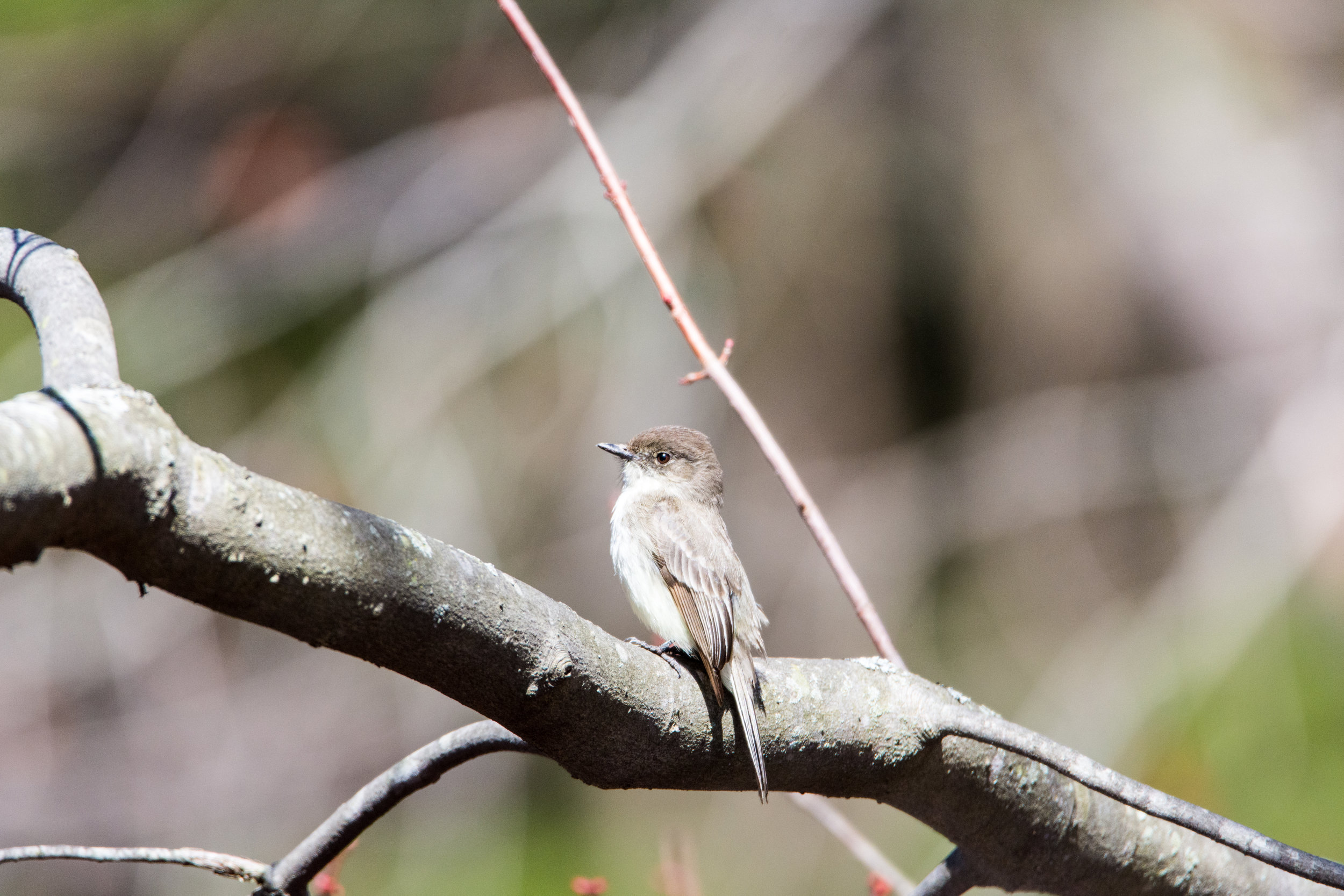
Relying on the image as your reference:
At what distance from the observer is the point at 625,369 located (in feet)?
19.4

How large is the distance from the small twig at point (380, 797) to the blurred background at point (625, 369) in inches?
137

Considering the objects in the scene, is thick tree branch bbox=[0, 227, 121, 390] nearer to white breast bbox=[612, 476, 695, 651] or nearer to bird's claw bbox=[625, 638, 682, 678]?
bird's claw bbox=[625, 638, 682, 678]

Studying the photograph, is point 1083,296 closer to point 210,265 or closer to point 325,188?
point 325,188

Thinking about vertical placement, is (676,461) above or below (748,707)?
above

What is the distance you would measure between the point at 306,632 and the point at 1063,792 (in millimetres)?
1614

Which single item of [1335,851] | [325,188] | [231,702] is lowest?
[1335,851]

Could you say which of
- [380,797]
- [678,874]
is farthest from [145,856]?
[678,874]

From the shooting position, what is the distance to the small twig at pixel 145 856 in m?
1.85

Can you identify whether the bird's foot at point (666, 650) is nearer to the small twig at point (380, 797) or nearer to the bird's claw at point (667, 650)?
the bird's claw at point (667, 650)

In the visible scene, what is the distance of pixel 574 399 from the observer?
6.30 meters

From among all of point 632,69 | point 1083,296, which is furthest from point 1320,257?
point 632,69

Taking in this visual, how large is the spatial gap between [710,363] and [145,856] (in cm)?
137

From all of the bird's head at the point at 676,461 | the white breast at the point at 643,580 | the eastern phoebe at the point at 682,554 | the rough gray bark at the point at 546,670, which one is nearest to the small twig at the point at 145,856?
the rough gray bark at the point at 546,670

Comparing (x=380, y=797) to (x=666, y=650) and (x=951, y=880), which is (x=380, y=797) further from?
(x=951, y=880)
